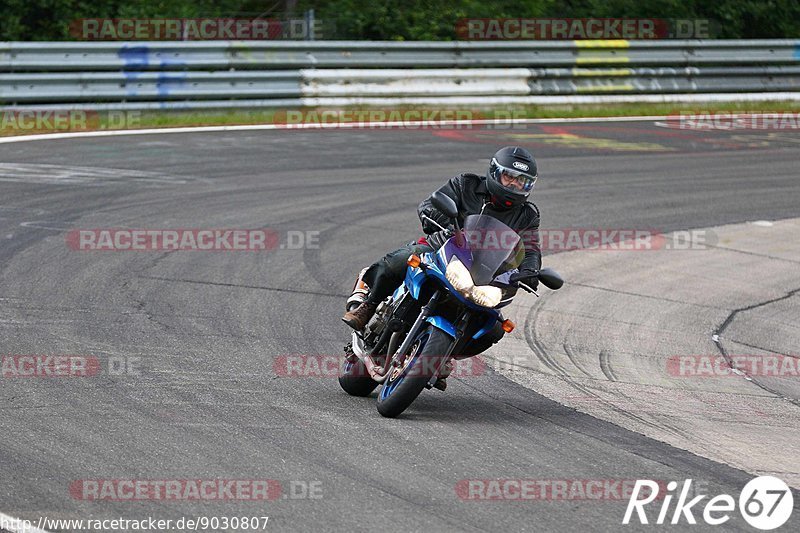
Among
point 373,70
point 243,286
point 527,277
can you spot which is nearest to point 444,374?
point 527,277

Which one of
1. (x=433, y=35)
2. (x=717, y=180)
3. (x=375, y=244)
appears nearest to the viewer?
(x=375, y=244)

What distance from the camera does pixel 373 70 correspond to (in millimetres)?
21125

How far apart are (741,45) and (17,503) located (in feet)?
68.9

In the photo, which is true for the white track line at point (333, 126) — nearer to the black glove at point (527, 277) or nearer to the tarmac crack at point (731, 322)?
the tarmac crack at point (731, 322)

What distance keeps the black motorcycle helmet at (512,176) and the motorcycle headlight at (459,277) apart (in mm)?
553

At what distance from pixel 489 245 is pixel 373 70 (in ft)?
47.5

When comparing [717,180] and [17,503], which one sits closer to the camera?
[17,503]

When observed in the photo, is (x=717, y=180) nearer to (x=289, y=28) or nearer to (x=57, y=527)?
(x=289, y=28)

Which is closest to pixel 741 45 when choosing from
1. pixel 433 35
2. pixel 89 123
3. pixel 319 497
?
pixel 433 35

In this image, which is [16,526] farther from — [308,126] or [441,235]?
[308,126]

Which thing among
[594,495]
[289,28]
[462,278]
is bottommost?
[594,495]

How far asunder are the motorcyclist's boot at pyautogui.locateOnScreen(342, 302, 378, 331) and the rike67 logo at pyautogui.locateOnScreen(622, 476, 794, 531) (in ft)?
7.51

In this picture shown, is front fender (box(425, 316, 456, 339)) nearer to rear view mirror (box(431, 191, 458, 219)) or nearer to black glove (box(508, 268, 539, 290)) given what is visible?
black glove (box(508, 268, 539, 290))

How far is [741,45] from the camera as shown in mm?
23781
